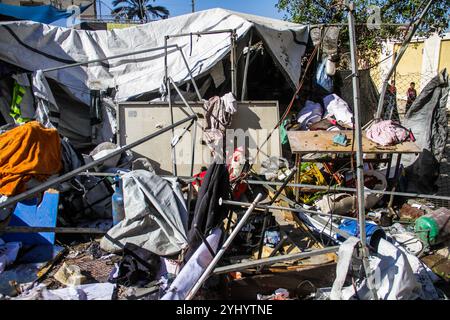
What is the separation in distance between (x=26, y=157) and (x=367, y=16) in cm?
710

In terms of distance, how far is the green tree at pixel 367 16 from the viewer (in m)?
7.99

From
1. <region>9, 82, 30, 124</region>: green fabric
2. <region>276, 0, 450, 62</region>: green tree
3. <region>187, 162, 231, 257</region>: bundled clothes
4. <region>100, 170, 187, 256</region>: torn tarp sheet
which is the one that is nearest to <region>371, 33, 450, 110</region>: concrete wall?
<region>276, 0, 450, 62</region>: green tree

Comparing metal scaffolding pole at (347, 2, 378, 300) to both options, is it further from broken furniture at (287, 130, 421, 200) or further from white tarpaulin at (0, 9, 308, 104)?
white tarpaulin at (0, 9, 308, 104)

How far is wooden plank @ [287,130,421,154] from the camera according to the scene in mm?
4520

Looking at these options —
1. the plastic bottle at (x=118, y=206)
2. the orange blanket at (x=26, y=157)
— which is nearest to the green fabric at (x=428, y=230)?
the plastic bottle at (x=118, y=206)

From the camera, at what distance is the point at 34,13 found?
8.85 meters

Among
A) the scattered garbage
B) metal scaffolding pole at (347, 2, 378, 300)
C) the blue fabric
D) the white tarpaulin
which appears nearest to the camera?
metal scaffolding pole at (347, 2, 378, 300)

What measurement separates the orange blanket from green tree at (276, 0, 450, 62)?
206 inches

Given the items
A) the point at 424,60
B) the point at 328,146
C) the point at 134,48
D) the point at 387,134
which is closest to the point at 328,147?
the point at 328,146

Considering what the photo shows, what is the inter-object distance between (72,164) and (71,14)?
286 inches

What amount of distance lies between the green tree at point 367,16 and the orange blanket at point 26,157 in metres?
5.24

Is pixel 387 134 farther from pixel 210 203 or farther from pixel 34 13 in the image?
Result: pixel 34 13

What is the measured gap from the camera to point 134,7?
3177 cm
